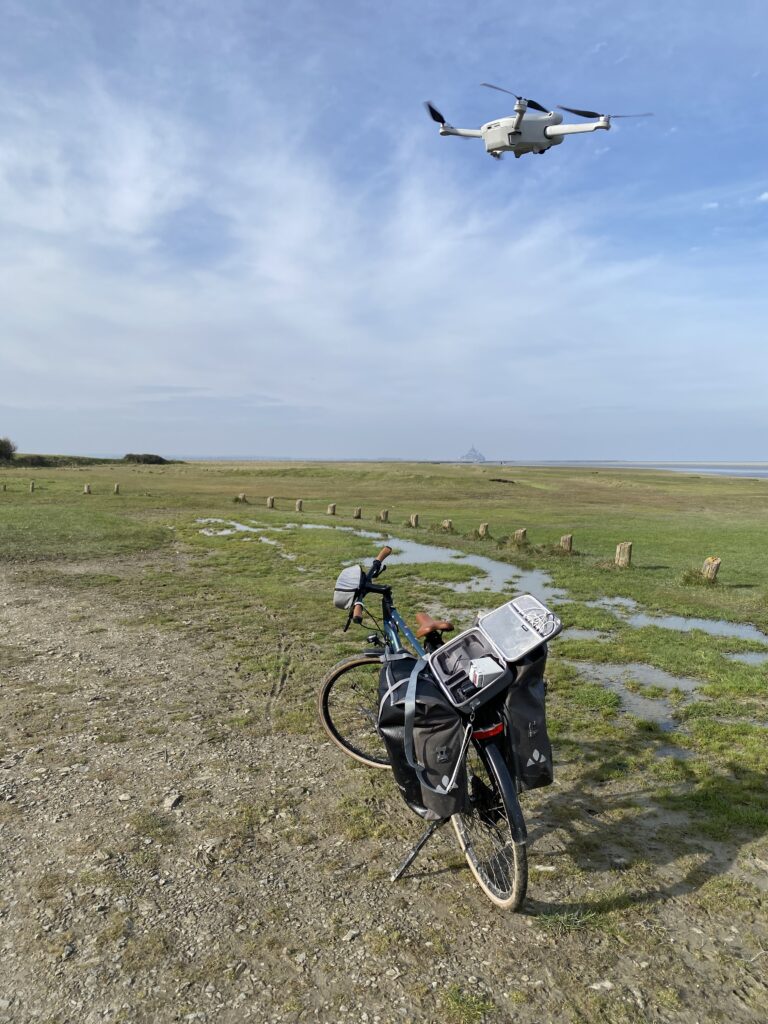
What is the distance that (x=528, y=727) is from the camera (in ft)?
11.9

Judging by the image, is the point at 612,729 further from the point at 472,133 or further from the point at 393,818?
the point at 472,133

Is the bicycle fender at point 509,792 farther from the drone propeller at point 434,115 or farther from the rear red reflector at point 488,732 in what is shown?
the drone propeller at point 434,115

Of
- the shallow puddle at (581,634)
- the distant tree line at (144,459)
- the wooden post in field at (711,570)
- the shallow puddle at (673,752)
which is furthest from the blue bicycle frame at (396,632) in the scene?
the distant tree line at (144,459)

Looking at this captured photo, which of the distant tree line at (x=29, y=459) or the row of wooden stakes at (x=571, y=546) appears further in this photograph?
the distant tree line at (x=29, y=459)

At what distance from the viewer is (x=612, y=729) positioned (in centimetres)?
668

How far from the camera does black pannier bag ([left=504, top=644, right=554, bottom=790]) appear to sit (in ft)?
11.8

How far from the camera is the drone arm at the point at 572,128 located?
14836 mm

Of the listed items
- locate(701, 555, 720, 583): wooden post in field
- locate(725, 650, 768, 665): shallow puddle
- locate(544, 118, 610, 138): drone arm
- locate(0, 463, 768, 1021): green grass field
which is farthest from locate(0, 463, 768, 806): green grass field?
locate(544, 118, 610, 138): drone arm

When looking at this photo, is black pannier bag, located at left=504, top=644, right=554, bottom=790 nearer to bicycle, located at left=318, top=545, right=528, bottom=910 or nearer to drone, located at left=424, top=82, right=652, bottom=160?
bicycle, located at left=318, top=545, right=528, bottom=910

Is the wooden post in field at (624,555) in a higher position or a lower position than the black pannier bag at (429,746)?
lower

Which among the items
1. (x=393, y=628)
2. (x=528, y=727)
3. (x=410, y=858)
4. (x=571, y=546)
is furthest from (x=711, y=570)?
(x=410, y=858)

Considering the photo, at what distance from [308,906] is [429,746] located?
1321mm

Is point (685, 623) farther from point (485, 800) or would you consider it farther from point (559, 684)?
point (485, 800)

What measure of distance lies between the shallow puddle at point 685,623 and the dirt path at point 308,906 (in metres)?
7.66
